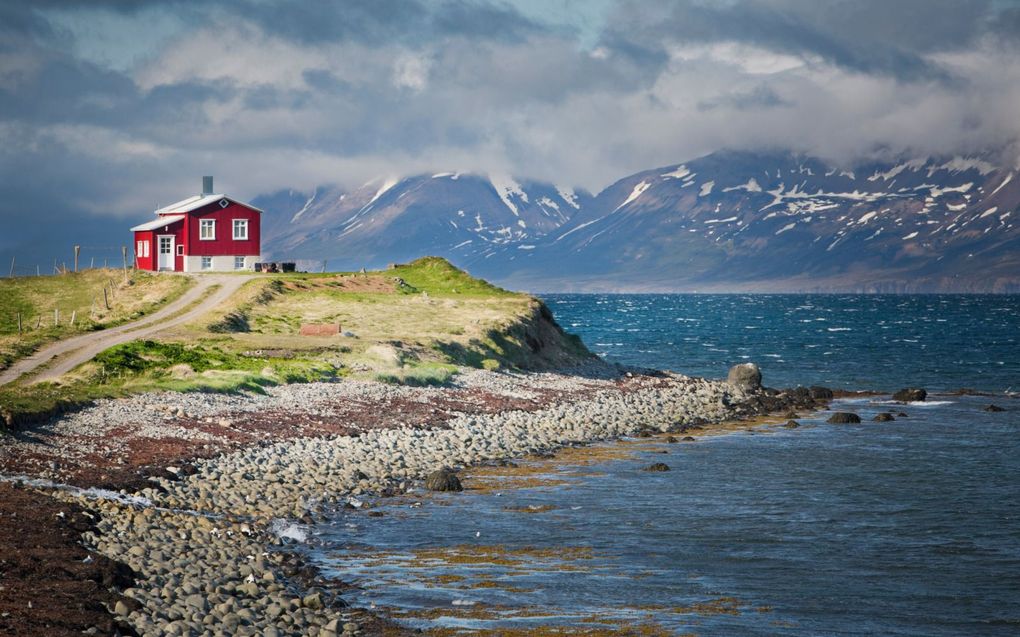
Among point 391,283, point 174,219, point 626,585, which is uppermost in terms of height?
point 174,219

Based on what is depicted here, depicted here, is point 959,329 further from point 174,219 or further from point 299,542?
point 299,542

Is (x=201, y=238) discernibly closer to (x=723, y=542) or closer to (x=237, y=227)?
(x=237, y=227)

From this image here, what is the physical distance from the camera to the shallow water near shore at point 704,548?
23.5 m

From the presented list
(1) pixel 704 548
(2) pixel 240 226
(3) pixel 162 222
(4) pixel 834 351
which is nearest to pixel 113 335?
(1) pixel 704 548

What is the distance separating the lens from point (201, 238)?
101250mm

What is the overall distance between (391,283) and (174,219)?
80.1ft

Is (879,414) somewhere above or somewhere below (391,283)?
below

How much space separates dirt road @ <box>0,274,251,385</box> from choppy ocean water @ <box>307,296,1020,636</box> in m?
21.9

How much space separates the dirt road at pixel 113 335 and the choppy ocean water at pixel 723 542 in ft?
71.8

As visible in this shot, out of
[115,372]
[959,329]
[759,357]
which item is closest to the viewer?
[115,372]

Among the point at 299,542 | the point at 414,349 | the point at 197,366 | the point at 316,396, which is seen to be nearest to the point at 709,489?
→ the point at 299,542

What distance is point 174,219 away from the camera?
100688mm

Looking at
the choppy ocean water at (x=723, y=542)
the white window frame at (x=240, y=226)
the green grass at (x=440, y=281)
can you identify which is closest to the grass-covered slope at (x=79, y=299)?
the white window frame at (x=240, y=226)

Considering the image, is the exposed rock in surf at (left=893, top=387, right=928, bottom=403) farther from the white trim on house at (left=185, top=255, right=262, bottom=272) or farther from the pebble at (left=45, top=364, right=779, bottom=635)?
the white trim on house at (left=185, top=255, right=262, bottom=272)
